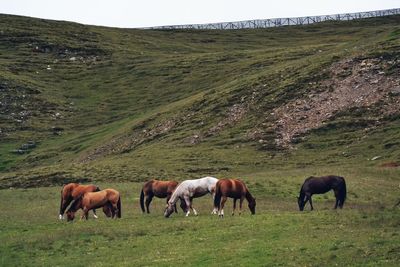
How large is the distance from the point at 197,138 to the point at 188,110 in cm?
1165

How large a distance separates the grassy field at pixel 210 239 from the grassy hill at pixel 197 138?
9 cm

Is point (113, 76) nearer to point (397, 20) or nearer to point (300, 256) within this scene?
point (397, 20)

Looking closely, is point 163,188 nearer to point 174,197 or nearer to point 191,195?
point 174,197

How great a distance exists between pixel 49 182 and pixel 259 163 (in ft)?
52.5

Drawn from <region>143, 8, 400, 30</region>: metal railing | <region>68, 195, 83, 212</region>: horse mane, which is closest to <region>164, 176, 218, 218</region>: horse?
<region>68, 195, 83, 212</region>: horse mane

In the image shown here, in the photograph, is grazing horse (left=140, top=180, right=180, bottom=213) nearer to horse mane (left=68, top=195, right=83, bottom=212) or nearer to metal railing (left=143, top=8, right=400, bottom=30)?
horse mane (left=68, top=195, right=83, bottom=212)

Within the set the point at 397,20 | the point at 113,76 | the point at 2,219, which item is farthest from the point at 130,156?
the point at 397,20

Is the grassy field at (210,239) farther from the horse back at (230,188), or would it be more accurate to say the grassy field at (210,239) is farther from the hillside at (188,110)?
the hillside at (188,110)

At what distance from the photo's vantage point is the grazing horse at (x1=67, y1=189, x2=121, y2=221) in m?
34.9

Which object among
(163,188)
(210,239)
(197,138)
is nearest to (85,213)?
(163,188)

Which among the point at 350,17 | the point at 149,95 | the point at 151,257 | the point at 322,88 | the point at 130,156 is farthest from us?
the point at 350,17

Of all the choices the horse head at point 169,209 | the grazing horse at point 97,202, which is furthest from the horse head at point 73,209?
the horse head at point 169,209

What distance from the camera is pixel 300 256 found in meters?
24.0

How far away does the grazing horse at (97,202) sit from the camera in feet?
114
